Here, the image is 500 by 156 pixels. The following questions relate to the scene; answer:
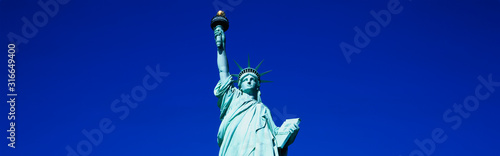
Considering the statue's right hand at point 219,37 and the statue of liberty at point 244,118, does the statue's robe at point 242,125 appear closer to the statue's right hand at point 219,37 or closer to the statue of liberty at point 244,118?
the statue of liberty at point 244,118

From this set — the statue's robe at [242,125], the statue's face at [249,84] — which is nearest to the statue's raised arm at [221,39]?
the statue's robe at [242,125]

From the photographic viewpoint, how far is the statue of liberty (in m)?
14.1

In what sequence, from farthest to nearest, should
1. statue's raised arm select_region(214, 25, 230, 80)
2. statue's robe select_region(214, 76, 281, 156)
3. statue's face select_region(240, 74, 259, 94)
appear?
statue's face select_region(240, 74, 259, 94)
statue's raised arm select_region(214, 25, 230, 80)
statue's robe select_region(214, 76, 281, 156)

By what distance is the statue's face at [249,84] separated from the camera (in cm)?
1565

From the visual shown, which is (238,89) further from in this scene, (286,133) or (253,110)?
(286,133)

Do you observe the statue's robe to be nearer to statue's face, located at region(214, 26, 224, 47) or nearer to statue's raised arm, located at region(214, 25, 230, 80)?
statue's raised arm, located at region(214, 25, 230, 80)

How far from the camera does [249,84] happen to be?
15.7 meters

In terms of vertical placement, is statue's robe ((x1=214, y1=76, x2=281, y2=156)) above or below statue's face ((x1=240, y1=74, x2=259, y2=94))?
below

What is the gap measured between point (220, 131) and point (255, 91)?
1703mm

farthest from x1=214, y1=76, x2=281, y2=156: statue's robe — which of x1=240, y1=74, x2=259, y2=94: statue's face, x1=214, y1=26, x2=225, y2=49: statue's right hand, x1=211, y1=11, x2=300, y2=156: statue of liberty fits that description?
x1=214, y1=26, x2=225, y2=49: statue's right hand

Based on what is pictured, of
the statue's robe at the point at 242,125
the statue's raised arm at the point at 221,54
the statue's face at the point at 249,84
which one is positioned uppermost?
the statue's raised arm at the point at 221,54

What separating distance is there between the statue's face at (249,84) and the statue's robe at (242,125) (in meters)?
0.17

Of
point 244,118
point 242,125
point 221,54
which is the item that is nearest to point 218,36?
point 221,54

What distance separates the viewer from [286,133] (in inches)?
567
